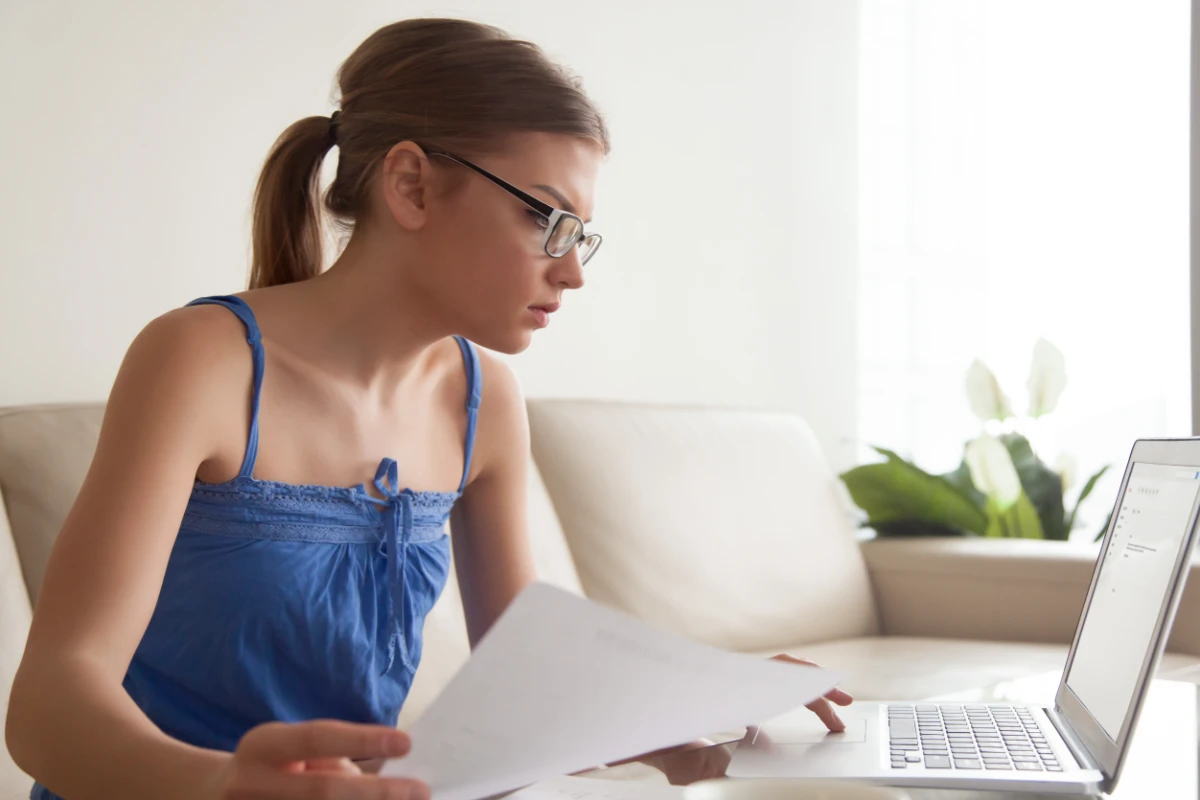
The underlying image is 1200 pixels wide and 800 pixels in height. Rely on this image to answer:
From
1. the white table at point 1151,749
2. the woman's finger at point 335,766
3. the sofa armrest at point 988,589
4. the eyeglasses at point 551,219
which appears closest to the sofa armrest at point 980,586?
the sofa armrest at point 988,589

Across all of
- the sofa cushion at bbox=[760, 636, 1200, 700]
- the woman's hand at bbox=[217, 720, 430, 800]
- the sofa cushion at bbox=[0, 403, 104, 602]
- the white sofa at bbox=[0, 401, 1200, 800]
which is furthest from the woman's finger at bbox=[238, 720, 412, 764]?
the sofa cushion at bbox=[760, 636, 1200, 700]

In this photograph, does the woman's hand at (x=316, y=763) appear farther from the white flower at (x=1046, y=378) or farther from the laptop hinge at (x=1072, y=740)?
the white flower at (x=1046, y=378)

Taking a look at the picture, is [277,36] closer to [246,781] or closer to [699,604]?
[699,604]

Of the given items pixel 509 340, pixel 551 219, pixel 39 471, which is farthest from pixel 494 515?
pixel 39 471

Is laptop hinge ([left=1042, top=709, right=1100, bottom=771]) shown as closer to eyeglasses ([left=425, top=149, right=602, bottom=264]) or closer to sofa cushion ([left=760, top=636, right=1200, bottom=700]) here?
eyeglasses ([left=425, top=149, right=602, bottom=264])

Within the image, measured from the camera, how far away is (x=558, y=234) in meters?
1.00

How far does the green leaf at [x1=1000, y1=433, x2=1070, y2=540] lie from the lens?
2.60 metres

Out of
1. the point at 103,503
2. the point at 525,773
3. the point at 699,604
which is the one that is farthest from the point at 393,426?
the point at 699,604

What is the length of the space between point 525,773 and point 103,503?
38cm

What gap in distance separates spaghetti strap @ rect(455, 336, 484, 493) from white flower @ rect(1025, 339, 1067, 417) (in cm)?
174

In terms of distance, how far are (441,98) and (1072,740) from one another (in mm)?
719

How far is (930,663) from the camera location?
1958mm

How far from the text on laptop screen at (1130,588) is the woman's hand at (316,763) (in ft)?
1.52

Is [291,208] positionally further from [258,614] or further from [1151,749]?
[1151,749]
